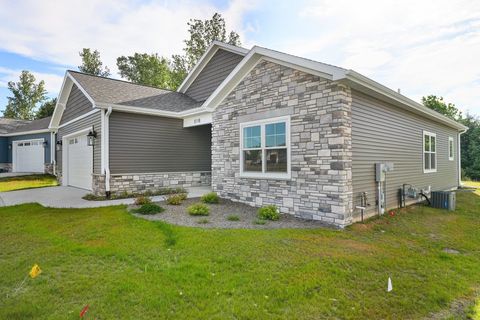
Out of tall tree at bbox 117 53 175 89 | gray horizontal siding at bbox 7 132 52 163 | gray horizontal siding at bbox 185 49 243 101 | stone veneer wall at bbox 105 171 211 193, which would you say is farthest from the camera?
tall tree at bbox 117 53 175 89

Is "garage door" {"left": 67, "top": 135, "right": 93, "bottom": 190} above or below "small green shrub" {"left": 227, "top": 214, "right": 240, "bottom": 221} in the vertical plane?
above

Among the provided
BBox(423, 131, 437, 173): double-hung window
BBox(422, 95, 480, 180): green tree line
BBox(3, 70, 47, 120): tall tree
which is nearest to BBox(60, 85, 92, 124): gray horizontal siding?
BBox(423, 131, 437, 173): double-hung window

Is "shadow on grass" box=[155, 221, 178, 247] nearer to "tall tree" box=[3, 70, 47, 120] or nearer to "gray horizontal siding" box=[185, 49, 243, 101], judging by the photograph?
"gray horizontal siding" box=[185, 49, 243, 101]

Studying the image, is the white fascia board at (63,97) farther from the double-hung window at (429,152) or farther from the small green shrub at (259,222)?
the double-hung window at (429,152)

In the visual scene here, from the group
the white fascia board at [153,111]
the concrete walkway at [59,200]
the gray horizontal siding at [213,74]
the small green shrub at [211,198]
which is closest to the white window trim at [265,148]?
the small green shrub at [211,198]

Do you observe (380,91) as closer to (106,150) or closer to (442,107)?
(106,150)

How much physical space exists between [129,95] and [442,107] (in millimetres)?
27758

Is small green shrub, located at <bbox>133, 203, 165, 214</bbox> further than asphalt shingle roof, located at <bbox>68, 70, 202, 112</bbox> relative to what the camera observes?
No

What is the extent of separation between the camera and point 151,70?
30.9 meters

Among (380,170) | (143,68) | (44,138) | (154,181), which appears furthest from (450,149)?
(143,68)

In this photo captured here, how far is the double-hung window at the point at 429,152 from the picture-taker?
10.5 m

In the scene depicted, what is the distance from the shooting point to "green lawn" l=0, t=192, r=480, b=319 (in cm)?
288

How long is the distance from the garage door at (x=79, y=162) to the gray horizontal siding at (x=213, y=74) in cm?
606

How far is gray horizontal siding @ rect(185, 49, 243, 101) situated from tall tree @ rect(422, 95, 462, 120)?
73.6ft
